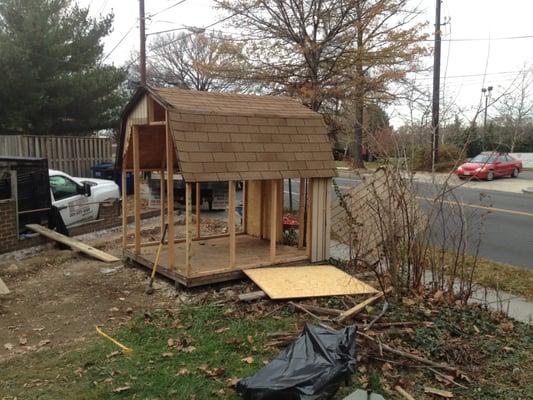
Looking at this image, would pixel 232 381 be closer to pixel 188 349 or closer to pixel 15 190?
pixel 188 349

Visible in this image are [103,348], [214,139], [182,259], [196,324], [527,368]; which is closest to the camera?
[527,368]

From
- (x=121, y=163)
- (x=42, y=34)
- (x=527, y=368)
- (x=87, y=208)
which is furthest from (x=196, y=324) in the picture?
(x=42, y=34)

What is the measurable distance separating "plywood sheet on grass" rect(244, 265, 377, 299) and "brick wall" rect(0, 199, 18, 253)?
5219mm

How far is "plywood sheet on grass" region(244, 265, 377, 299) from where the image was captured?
6.19m

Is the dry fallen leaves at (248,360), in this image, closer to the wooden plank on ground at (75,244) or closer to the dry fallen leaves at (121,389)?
the dry fallen leaves at (121,389)

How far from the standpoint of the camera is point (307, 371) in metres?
3.53

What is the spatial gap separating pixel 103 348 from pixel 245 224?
16.7 feet

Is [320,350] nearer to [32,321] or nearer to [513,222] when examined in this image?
[32,321]

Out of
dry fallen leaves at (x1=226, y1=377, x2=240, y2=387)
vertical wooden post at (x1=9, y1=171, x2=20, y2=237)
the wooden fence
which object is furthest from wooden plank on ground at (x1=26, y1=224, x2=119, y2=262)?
the wooden fence

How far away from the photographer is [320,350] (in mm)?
3764

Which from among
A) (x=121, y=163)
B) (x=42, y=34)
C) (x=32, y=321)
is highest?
(x=42, y=34)

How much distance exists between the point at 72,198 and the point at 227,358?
8.06 meters

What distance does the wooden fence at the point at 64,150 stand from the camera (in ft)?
52.3

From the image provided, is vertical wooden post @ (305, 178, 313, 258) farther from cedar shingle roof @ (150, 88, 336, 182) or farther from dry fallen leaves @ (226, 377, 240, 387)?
dry fallen leaves @ (226, 377, 240, 387)
